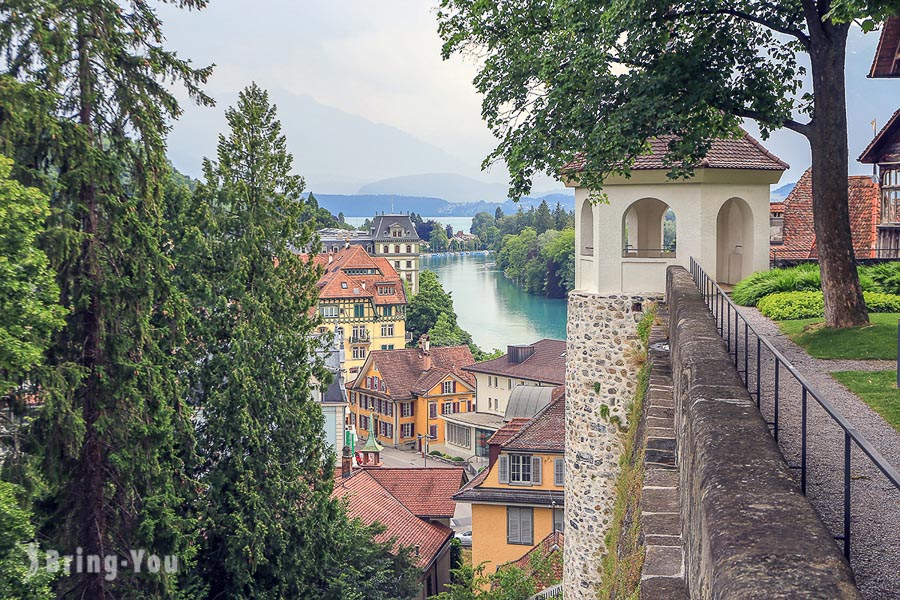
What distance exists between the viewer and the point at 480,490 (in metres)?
26.5

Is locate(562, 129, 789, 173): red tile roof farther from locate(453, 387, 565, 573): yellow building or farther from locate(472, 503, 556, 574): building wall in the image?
locate(472, 503, 556, 574): building wall

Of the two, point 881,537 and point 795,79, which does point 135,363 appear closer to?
point 795,79

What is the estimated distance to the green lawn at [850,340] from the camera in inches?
389

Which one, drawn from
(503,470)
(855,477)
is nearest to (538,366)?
(503,470)

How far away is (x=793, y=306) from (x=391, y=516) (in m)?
16.6

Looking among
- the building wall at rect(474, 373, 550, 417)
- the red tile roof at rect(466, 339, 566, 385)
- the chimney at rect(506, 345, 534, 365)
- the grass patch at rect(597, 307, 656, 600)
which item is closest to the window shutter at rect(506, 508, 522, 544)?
the grass patch at rect(597, 307, 656, 600)

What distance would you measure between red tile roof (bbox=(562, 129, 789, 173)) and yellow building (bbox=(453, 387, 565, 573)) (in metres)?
13.6

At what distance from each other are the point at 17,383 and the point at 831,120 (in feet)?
36.7

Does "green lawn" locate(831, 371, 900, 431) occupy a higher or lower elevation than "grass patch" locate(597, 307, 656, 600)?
higher

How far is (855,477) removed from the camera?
4820mm

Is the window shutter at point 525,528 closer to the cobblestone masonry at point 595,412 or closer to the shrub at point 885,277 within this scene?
the cobblestone masonry at point 595,412

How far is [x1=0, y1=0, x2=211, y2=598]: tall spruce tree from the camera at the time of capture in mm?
12789

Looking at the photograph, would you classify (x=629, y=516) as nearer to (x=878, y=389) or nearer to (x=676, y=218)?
(x=878, y=389)

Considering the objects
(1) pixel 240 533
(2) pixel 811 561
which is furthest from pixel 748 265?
(2) pixel 811 561
